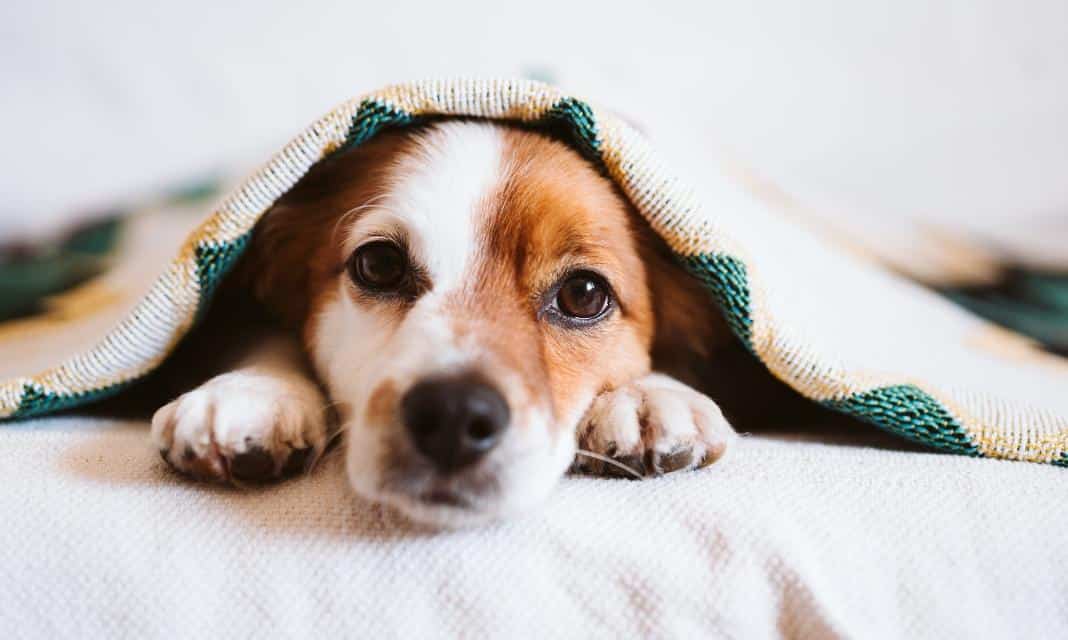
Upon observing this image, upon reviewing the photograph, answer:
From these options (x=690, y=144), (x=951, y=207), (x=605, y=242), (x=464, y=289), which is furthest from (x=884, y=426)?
(x=951, y=207)

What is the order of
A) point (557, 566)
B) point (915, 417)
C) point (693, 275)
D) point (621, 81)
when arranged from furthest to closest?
point (621, 81)
point (693, 275)
point (915, 417)
point (557, 566)

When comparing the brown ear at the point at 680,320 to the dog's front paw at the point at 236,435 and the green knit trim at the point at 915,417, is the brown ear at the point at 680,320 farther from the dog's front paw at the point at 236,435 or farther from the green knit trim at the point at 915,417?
the dog's front paw at the point at 236,435

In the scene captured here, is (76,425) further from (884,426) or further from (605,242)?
(884,426)

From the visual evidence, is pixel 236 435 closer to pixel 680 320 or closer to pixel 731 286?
pixel 731 286

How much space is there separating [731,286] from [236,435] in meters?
0.70

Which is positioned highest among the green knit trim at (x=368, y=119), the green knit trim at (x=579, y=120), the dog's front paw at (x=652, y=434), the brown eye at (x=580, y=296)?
the green knit trim at (x=579, y=120)

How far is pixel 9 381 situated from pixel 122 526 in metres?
0.42

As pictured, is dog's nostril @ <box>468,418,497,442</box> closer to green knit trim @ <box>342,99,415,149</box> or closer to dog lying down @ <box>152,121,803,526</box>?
dog lying down @ <box>152,121,803,526</box>

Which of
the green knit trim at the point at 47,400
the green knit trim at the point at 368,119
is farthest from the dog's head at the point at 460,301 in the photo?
the green knit trim at the point at 47,400

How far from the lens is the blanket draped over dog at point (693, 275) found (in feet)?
3.52

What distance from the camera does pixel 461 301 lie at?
3.79 feet

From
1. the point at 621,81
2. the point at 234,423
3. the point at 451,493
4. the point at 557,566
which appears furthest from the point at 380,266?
the point at 621,81

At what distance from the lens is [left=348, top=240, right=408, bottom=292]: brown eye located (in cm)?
124

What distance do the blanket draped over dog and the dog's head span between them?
102 mm
